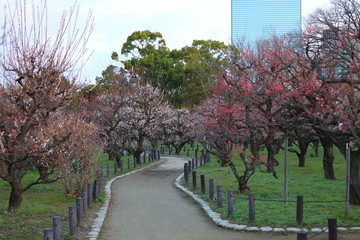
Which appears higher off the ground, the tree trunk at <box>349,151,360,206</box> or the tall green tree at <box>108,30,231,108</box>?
the tall green tree at <box>108,30,231,108</box>

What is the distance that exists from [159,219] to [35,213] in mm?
3422

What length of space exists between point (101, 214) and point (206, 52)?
135ft

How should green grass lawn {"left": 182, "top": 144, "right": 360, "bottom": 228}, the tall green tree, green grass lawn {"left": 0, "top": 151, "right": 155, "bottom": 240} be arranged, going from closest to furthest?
green grass lawn {"left": 0, "top": 151, "right": 155, "bottom": 240}
green grass lawn {"left": 182, "top": 144, "right": 360, "bottom": 228}
the tall green tree

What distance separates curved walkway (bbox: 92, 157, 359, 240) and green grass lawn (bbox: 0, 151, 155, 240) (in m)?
1.22

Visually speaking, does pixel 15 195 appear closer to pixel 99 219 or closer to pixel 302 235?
pixel 99 219

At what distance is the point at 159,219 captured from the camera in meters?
10.9

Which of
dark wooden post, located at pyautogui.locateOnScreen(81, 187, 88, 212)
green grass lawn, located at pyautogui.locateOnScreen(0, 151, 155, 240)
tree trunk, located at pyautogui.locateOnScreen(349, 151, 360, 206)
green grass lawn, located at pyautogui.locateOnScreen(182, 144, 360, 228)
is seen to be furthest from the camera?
tree trunk, located at pyautogui.locateOnScreen(349, 151, 360, 206)

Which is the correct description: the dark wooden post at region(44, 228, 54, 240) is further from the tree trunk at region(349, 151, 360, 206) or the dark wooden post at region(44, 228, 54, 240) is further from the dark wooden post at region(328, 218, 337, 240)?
the tree trunk at region(349, 151, 360, 206)

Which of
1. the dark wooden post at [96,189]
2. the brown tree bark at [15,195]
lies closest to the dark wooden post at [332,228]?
the brown tree bark at [15,195]

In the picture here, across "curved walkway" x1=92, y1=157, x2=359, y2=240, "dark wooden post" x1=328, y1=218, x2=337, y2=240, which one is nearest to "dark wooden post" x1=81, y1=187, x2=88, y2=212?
"curved walkway" x1=92, y1=157, x2=359, y2=240

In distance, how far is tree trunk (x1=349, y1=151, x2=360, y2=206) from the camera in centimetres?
1166

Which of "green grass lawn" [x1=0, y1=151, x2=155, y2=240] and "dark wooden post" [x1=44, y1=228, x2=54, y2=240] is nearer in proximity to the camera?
"dark wooden post" [x1=44, y1=228, x2=54, y2=240]

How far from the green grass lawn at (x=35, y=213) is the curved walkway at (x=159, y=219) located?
122cm

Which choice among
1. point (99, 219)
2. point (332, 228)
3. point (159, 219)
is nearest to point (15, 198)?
point (99, 219)
